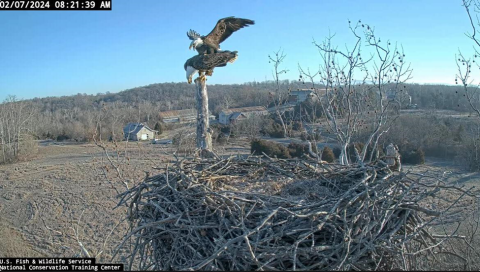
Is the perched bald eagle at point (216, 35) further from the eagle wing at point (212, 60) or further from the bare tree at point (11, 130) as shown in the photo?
the bare tree at point (11, 130)

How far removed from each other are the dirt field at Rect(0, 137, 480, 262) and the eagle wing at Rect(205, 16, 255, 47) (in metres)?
2.21

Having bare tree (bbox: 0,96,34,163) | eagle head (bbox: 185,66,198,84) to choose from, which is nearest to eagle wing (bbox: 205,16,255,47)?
eagle head (bbox: 185,66,198,84)

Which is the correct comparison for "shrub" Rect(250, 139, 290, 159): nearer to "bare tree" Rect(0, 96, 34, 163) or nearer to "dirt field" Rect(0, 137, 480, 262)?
"dirt field" Rect(0, 137, 480, 262)

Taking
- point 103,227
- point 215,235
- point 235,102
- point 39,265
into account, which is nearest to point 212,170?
point 215,235

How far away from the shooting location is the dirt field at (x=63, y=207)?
9398 millimetres

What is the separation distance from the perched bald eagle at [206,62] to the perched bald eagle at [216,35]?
127 mm

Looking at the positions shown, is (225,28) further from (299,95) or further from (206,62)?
(299,95)

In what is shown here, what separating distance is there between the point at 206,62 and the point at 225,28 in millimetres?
738

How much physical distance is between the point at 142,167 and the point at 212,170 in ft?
52.8

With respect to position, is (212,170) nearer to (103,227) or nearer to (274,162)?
(274,162)

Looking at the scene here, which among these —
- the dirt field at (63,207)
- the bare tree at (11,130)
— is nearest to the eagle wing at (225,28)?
the dirt field at (63,207)

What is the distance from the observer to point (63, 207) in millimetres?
12867

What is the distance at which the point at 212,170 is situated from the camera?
153 inches

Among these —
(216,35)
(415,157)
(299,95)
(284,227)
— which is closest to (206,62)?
(216,35)
